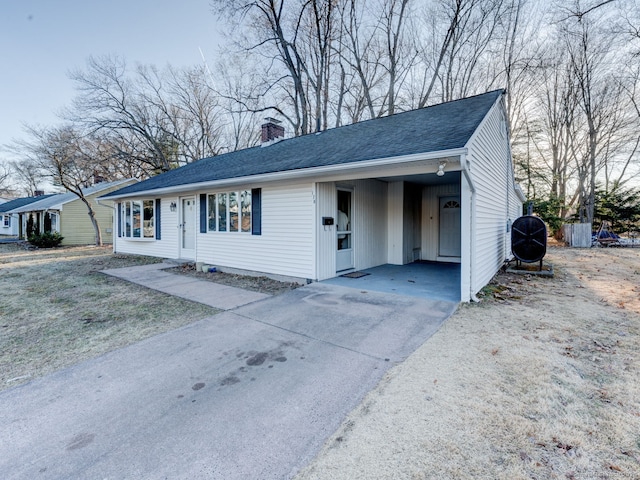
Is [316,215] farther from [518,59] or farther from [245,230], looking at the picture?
[518,59]

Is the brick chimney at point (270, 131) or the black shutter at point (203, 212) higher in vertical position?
the brick chimney at point (270, 131)

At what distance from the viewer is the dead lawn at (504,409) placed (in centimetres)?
182

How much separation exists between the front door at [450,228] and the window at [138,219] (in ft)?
33.5

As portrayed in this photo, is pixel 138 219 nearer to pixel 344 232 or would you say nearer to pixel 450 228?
pixel 344 232

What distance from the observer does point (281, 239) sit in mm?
7391

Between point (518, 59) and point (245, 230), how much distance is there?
715 inches

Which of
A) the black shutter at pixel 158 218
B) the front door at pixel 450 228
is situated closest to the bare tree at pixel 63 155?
the black shutter at pixel 158 218

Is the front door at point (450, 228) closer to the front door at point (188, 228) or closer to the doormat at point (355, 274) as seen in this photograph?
the doormat at point (355, 274)

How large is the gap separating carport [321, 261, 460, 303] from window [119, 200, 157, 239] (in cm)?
821

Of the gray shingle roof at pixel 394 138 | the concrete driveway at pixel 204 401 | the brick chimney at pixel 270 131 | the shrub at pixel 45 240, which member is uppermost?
the brick chimney at pixel 270 131

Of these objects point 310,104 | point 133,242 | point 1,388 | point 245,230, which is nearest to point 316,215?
point 245,230

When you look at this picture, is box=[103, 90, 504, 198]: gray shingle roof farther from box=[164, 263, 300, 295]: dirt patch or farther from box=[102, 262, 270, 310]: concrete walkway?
box=[102, 262, 270, 310]: concrete walkway

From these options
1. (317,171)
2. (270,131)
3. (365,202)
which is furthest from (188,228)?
(317,171)

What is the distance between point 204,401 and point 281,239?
5.05 meters
